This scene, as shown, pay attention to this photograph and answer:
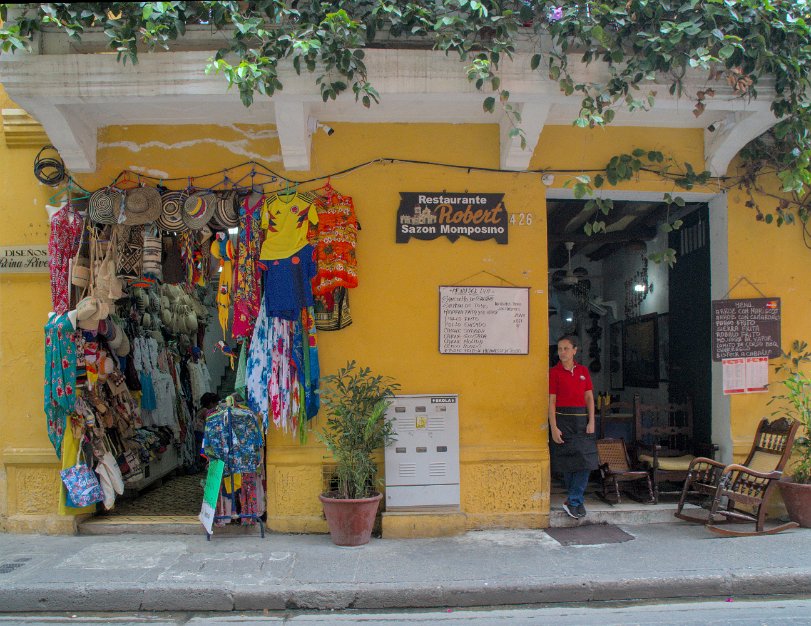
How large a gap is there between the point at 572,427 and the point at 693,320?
2.33 meters

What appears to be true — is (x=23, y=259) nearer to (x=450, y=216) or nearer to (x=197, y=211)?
(x=197, y=211)

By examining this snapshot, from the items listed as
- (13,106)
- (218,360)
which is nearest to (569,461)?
(13,106)

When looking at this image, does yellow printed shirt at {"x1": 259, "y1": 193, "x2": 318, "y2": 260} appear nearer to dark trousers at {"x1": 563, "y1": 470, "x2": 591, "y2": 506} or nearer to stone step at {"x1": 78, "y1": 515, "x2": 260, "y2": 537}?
stone step at {"x1": 78, "y1": 515, "x2": 260, "y2": 537}

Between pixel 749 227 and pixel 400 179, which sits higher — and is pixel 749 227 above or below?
below

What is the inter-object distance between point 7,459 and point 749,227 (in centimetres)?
800

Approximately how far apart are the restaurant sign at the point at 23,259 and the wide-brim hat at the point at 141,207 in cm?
98

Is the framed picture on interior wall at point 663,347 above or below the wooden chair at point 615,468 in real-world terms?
above

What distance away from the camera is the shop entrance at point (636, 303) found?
8055 mm

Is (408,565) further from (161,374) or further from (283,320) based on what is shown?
(161,374)

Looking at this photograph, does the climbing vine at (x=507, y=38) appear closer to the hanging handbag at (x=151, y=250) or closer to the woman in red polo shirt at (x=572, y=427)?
the hanging handbag at (x=151, y=250)

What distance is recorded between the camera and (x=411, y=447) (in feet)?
22.3

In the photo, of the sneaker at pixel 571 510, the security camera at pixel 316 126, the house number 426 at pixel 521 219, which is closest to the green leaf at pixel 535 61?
the house number 426 at pixel 521 219

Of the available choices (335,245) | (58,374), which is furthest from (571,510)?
(58,374)

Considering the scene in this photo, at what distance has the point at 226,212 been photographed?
22.4 ft
